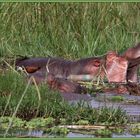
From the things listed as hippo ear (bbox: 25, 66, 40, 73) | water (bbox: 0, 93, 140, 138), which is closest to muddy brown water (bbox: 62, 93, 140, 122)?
water (bbox: 0, 93, 140, 138)

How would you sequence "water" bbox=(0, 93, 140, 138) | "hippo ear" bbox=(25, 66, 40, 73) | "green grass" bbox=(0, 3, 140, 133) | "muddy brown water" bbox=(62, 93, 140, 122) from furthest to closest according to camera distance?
"green grass" bbox=(0, 3, 140, 133) < "hippo ear" bbox=(25, 66, 40, 73) < "muddy brown water" bbox=(62, 93, 140, 122) < "water" bbox=(0, 93, 140, 138)

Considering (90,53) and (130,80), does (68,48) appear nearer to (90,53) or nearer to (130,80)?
(90,53)

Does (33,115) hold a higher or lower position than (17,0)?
lower

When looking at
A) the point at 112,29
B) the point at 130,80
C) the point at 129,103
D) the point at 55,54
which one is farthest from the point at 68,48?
the point at 129,103

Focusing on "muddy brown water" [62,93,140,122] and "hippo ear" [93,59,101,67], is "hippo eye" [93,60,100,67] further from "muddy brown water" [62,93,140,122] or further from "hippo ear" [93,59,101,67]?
"muddy brown water" [62,93,140,122]

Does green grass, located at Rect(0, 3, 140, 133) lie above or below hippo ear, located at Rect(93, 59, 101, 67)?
above

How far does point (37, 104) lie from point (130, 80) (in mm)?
3553

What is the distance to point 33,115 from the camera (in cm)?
671

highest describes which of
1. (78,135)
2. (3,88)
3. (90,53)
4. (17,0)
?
(17,0)

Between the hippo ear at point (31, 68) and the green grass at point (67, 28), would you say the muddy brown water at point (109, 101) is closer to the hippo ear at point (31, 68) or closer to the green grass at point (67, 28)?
the hippo ear at point (31, 68)

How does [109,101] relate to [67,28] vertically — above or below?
below

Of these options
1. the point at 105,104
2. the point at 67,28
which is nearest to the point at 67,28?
the point at 67,28

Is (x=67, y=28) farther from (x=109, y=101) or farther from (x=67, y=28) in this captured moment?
(x=109, y=101)

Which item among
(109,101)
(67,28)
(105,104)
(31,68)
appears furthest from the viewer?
(67,28)
